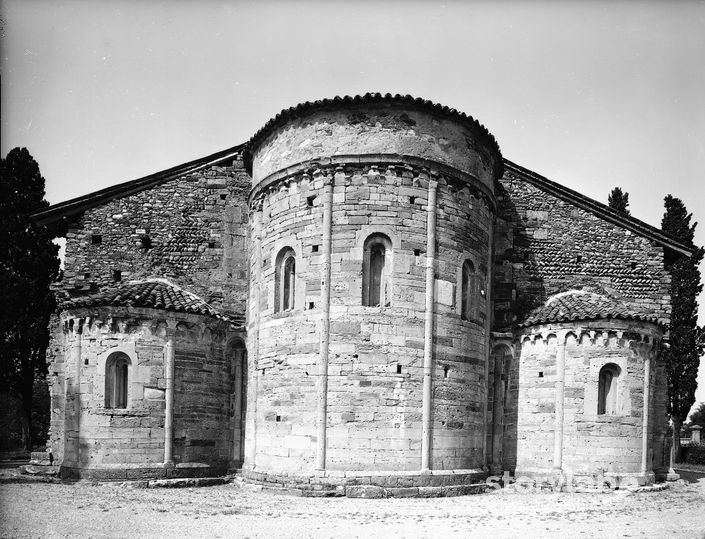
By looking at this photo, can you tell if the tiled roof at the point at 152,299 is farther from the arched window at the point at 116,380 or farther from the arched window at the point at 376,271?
the arched window at the point at 376,271

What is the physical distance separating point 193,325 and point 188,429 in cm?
241

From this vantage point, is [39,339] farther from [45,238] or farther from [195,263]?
[195,263]

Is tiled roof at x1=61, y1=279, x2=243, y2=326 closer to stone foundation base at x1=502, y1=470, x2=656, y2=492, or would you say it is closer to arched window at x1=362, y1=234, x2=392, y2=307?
arched window at x1=362, y1=234, x2=392, y2=307

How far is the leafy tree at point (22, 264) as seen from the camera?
2358cm

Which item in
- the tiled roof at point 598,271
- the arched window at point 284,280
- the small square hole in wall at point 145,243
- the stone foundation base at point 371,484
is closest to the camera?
the stone foundation base at point 371,484

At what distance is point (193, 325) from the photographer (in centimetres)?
1542

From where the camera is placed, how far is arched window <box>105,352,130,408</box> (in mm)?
14648

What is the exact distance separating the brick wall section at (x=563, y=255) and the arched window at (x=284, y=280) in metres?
5.66

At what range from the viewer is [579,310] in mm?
15117

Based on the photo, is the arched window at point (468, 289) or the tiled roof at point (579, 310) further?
the tiled roof at point (579, 310)

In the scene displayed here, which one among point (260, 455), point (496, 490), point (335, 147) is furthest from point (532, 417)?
point (335, 147)

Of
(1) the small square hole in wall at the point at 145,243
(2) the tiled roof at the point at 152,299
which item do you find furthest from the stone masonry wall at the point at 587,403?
(1) the small square hole in wall at the point at 145,243

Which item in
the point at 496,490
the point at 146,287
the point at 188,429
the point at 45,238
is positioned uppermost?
the point at 45,238

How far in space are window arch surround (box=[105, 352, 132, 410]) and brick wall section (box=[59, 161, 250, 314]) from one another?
281cm
